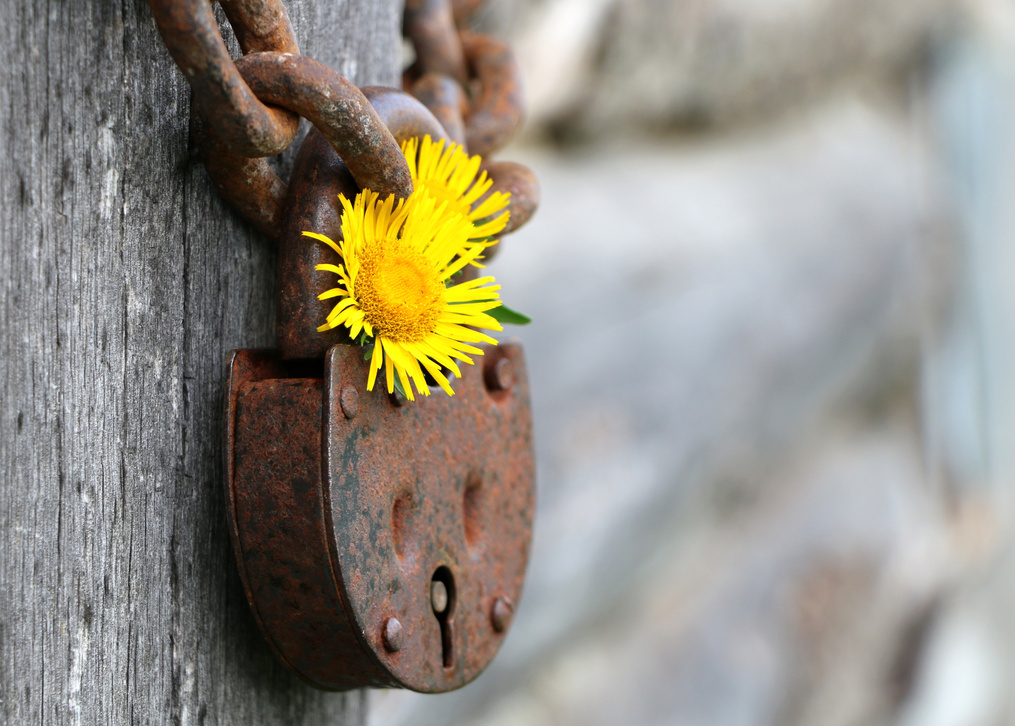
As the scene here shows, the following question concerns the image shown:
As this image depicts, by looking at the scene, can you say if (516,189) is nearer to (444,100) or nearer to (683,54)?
(444,100)

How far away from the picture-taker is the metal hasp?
1.14 ft

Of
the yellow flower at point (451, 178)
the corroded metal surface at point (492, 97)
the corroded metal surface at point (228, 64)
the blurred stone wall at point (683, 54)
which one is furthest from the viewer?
the blurred stone wall at point (683, 54)

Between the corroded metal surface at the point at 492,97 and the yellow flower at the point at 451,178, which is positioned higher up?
the corroded metal surface at the point at 492,97

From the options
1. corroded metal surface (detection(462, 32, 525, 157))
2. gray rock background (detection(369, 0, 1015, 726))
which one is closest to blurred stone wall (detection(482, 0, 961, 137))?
gray rock background (detection(369, 0, 1015, 726))

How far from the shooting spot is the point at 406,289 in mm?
361

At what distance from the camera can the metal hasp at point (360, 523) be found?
349 millimetres

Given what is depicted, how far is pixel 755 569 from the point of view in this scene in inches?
65.1

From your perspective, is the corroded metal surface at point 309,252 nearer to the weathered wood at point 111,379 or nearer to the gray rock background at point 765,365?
the weathered wood at point 111,379

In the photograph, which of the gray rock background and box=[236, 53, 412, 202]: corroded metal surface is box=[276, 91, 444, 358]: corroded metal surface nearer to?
box=[236, 53, 412, 202]: corroded metal surface

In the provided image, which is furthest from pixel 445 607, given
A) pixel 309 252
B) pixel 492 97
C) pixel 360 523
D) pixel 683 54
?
pixel 683 54

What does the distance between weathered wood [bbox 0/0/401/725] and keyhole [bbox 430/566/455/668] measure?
93 mm

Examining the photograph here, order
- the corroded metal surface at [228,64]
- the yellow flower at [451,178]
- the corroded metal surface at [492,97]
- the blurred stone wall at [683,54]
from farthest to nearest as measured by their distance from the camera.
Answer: the blurred stone wall at [683,54]
the corroded metal surface at [492,97]
the yellow flower at [451,178]
the corroded metal surface at [228,64]

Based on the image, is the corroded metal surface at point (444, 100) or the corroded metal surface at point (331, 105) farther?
the corroded metal surface at point (444, 100)

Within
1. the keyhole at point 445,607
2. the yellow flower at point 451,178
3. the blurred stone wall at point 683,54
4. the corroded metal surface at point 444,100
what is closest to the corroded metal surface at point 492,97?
the corroded metal surface at point 444,100
